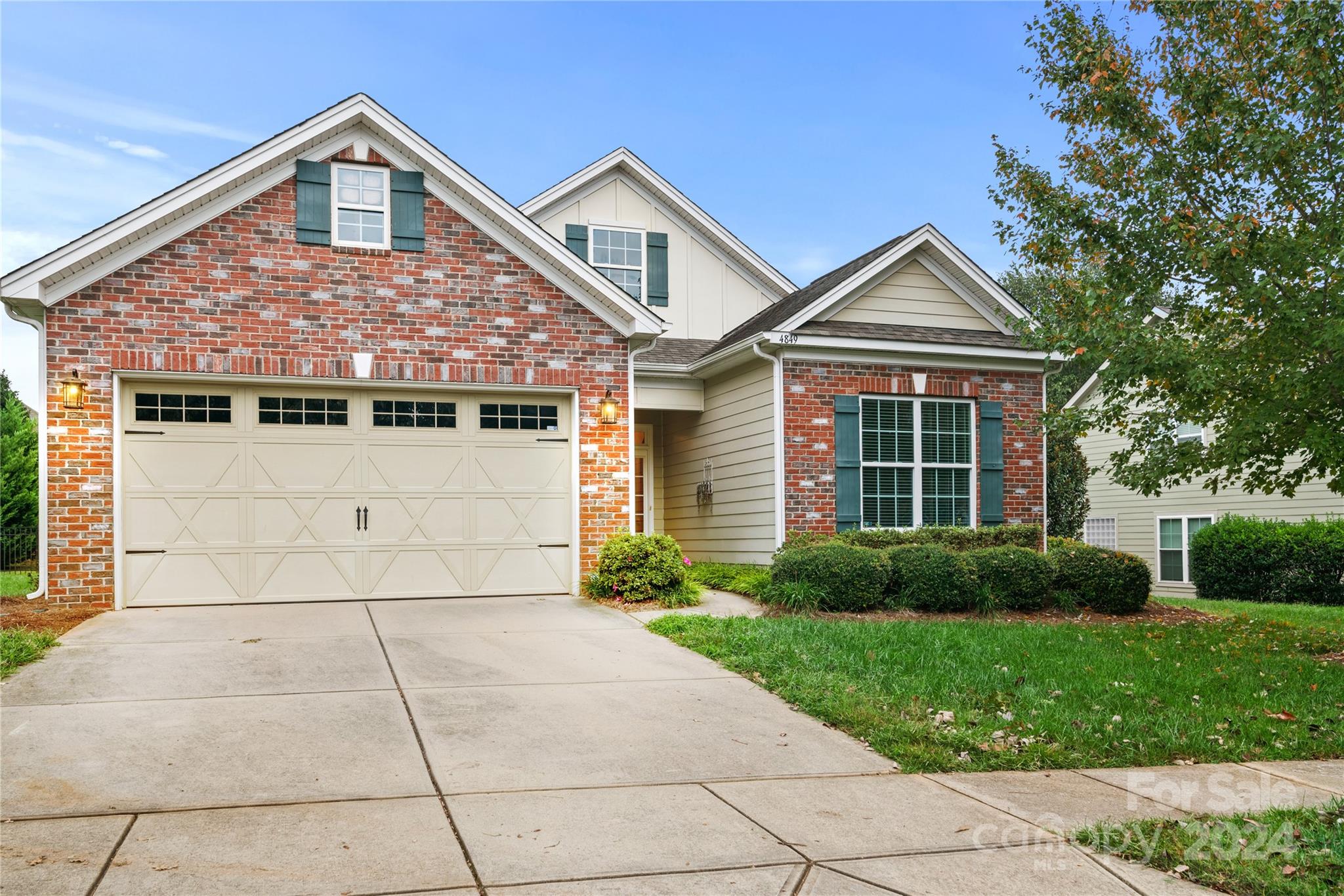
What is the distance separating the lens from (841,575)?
12094mm

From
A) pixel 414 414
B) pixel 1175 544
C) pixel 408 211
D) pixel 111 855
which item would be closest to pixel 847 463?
pixel 414 414

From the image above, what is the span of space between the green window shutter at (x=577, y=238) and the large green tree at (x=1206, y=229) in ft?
25.9

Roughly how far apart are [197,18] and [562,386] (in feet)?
20.8

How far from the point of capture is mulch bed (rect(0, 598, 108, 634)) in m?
9.84

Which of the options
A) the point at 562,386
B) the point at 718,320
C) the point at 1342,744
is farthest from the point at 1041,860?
the point at 718,320

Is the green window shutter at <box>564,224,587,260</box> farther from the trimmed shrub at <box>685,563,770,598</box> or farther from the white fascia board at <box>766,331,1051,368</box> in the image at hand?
the trimmed shrub at <box>685,563,770,598</box>

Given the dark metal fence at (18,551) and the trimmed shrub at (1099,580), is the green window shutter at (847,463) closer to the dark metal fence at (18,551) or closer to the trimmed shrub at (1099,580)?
the trimmed shrub at (1099,580)

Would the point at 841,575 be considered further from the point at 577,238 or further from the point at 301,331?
the point at 577,238

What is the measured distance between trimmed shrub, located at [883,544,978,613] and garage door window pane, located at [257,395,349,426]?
6.98 m

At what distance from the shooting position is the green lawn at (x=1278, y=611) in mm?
13505

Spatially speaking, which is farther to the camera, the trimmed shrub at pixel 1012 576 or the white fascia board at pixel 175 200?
the trimmed shrub at pixel 1012 576

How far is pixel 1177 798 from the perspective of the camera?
5.44 m

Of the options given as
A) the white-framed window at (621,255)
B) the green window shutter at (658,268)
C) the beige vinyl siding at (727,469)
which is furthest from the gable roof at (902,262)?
the white-framed window at (621,255)

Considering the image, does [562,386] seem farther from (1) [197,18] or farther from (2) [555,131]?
(2) [555,131]
